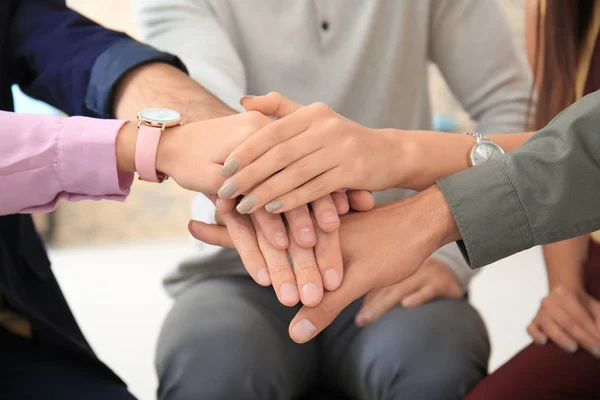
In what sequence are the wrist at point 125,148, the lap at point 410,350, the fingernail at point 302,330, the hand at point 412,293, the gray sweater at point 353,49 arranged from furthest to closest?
the gray sweater at point 353,49 → the hand at point 412,293 → the lap at point 410,350 → the wrist at point 125,148 → the fingernail at point 302,330

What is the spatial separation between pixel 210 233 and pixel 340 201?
204 mm

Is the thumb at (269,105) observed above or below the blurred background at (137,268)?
above

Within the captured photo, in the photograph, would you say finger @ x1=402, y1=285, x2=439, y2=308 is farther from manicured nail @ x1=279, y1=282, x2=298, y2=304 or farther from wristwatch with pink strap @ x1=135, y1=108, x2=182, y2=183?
wristwatch with pink strap @ x1=135, y1=108, x2=182, y2=183

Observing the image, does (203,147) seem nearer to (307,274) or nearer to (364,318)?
(307,274)

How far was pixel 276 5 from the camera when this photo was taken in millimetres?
1361

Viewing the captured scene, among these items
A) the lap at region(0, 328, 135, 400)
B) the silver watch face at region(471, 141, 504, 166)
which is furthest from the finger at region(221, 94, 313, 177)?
the lap at region(0, 328, 135, 400)

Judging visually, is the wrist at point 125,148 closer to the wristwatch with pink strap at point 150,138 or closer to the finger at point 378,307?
the wristwatch with pink strap at point 150,138

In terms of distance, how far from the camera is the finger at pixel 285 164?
0.92 m

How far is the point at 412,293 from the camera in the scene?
1215mm

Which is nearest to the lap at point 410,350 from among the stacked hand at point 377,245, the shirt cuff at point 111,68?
the stacked hand at point 377,245

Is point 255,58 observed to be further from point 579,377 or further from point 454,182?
point 579,377

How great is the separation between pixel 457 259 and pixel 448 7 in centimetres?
53

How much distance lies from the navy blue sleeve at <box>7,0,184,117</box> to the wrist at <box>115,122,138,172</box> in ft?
0.54

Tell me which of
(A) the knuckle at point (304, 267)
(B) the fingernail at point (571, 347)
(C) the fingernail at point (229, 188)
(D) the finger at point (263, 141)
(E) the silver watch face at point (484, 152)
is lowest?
(B) the fingernail at point (571, 347)
